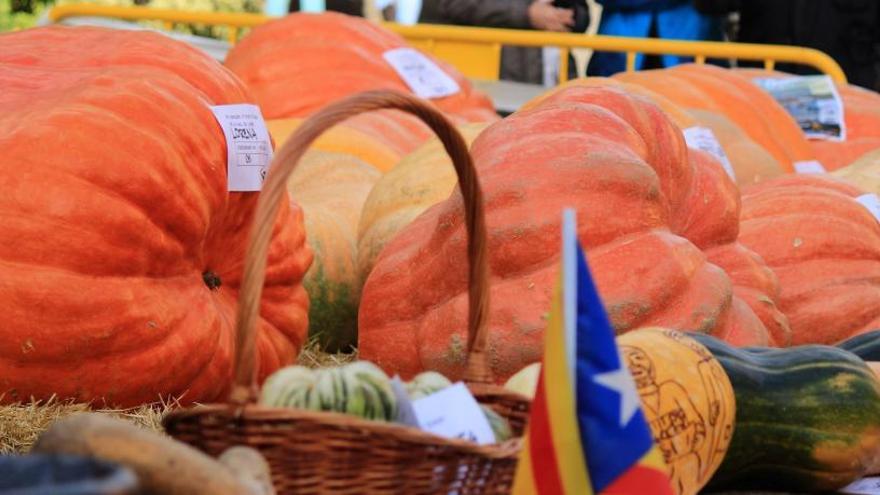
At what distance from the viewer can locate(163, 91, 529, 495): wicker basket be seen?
5.26 ft

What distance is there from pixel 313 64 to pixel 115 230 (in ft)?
8.45

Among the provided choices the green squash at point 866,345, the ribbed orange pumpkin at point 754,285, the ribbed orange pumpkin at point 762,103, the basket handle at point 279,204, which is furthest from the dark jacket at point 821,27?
the basket handle at point 279,204

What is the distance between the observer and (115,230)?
2615 mm

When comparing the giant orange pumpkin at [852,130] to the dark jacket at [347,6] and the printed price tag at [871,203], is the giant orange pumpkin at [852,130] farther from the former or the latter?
the dark jacket at [347,6]

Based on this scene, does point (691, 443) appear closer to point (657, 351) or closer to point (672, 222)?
point (657, 351)

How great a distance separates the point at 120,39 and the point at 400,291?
2.78ft

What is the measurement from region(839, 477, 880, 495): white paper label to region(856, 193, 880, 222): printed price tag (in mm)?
1239

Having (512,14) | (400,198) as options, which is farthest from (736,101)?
(512,14)

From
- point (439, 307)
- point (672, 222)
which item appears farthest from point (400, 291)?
point (672, 222)

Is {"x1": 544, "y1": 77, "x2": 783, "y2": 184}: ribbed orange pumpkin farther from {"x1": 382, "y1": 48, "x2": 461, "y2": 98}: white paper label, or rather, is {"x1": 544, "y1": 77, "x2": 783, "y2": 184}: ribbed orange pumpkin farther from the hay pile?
the hay pile

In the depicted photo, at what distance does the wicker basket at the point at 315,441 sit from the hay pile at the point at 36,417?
852 mm

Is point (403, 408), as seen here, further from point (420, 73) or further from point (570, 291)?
point (420, 73)

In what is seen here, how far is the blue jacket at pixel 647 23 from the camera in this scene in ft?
23.4

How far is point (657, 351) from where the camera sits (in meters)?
2.33
